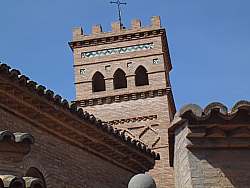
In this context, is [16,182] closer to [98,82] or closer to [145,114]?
[145,114]

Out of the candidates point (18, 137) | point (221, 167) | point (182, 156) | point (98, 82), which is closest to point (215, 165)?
point (221, 167)

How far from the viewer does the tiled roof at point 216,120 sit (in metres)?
6.53

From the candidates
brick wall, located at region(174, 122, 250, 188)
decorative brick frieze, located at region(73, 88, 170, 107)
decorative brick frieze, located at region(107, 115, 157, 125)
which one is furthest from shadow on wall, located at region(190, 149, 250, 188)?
decorative brick frieze, located at region(73, 88, 170, 107)

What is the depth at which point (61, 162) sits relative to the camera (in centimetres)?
1065

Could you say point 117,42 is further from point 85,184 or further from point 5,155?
point 5,155

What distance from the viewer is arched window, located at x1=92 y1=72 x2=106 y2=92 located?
87.6 feet

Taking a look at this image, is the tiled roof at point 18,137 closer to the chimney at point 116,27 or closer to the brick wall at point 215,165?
the brick wall at point 215,165

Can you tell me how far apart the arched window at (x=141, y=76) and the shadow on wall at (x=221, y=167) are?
64.8 feet

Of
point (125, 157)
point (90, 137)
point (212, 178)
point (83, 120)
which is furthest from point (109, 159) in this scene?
point (212, 178)

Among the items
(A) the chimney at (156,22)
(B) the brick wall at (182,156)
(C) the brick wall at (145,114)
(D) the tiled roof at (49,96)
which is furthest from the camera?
(A) the chimney at (156,22)

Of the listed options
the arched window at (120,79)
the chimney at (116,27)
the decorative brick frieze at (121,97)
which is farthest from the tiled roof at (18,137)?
the chimney at (116,27)

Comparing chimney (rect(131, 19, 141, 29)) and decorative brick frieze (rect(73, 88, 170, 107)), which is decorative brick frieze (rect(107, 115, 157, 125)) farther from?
chimney (rect(131, 19, 141, 29))

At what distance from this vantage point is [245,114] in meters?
6.60

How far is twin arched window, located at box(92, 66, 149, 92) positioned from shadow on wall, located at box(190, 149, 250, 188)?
1959 centimetres
